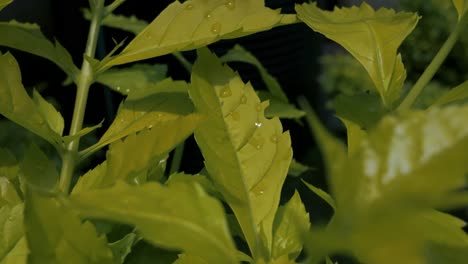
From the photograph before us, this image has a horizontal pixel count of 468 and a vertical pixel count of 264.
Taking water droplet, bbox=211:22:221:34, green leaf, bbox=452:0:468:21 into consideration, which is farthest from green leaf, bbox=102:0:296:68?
green leaf, bbox=452:0:468:21

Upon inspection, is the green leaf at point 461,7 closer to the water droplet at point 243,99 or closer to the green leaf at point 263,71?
the water droplet at point 243,99

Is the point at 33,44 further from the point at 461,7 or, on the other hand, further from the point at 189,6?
the point at 461,7

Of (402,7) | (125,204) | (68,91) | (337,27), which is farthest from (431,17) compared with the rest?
(125,204)

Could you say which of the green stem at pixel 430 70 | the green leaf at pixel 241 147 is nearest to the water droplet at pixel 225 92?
the green leaf at pixel 241 147

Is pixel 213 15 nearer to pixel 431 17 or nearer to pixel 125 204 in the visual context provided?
pixel 125 204

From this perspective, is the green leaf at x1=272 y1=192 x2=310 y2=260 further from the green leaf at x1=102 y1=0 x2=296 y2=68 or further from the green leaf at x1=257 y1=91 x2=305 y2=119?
the green leaf at x1=257 y1=91 x2=305 y2=119

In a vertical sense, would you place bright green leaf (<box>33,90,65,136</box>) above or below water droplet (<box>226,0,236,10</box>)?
below
